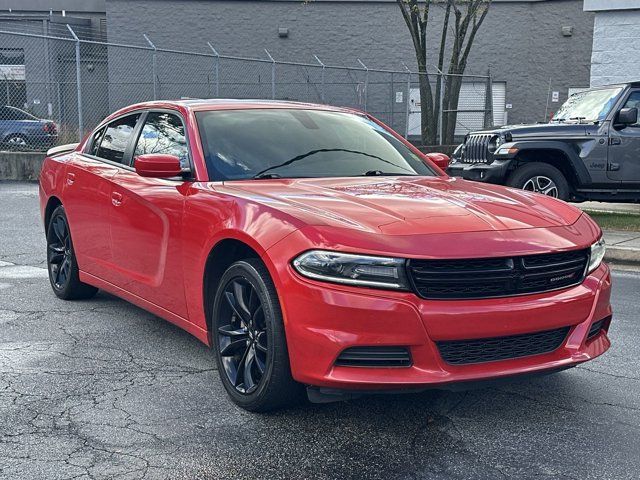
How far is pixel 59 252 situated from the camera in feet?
22.4

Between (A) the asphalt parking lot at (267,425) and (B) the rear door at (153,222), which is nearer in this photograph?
(A) the asphalt parking lot at (267,425)

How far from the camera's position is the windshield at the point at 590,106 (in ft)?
38.7

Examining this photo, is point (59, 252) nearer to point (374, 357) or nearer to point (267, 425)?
point (267, 425)

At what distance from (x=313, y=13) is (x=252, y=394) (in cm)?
3172

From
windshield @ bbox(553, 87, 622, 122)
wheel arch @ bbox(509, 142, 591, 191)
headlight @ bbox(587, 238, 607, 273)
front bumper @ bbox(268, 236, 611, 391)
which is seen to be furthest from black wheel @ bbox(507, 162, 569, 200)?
front bumper @ bbox(268, 236, 611, 391)

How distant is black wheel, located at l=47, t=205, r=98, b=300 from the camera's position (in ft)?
21.7

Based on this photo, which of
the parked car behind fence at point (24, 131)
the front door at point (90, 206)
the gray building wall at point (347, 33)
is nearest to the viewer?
the front door at point (90, 206)

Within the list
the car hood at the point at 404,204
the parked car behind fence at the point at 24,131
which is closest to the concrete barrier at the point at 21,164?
the parked car behind fence at the point at 24,131

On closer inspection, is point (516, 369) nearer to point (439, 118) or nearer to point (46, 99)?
point (46, 99)

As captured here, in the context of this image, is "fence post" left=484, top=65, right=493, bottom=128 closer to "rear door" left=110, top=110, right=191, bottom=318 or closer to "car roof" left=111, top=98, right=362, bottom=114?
"car roof" left=111, top=98, right=362, bottom=114

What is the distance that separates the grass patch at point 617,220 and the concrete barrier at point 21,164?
11.0 m

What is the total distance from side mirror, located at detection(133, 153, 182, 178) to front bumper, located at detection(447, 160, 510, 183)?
24.6 feet

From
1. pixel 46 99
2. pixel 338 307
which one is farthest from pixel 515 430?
pixel 46 99

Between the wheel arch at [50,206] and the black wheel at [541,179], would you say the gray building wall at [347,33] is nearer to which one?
the black wheel at [541,179]
